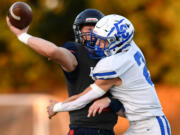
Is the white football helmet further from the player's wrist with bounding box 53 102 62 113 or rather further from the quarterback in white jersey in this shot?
the player's wrist with bounding box 53 102 62 113

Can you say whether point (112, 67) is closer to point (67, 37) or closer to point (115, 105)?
point (115, 105)

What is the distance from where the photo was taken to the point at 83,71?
4051 mm

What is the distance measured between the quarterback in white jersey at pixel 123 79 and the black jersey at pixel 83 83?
7 centimetres

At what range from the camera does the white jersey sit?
3914 mm

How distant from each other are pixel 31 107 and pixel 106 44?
15250 mm

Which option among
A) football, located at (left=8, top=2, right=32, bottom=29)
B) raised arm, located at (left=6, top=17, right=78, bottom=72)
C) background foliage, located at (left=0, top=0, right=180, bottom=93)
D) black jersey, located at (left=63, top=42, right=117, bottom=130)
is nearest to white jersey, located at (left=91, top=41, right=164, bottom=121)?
black jersey, located at (left=63, top=42, right=117, bottom=130)

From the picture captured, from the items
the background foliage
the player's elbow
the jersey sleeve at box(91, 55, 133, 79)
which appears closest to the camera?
the player's elbow

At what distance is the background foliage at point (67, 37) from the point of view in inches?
835

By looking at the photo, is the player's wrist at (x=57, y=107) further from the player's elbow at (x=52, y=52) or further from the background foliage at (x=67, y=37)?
the background foliage at (x=67, y=37)

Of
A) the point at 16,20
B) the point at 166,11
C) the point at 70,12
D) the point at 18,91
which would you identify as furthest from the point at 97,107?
the point at 18,91

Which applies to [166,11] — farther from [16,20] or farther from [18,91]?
[16,20]

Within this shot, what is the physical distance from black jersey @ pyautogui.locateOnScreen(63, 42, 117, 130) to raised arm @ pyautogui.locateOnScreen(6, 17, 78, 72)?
8 cm

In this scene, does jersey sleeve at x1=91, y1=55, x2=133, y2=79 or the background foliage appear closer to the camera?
jersey sleeve at x1=91, y1=55, x2=133, y2=79

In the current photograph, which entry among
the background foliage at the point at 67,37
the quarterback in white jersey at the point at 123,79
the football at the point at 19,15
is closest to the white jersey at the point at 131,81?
the quarterback in white jersey at the point at 123,79
